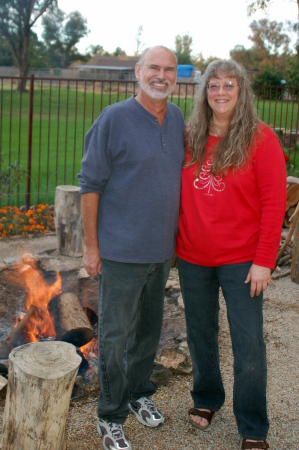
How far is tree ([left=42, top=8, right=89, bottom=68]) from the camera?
173 ft

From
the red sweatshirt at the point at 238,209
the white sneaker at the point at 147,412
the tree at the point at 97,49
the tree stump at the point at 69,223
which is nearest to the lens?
the red sweatshirt at the point at 238,209

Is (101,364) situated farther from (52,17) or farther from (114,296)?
(52,17)

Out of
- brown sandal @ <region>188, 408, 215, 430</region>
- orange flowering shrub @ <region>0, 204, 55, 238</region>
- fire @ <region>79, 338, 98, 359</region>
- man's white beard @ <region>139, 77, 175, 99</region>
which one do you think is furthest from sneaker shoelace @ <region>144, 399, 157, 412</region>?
orange flowering shrub @ <region>0, 204, 55, 238</region>

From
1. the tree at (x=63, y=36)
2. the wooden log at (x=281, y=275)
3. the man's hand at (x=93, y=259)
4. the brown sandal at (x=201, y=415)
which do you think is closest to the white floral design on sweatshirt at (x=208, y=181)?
the man's hand at (x=93, y=259)

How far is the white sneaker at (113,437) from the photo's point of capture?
2.79 m

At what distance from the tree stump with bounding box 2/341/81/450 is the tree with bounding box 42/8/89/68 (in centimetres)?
5382

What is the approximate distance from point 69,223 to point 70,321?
7.43ft

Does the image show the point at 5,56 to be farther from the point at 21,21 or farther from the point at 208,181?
the point at 208,181

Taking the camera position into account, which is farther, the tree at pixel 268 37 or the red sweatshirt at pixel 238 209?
the tree at pixel 268 37

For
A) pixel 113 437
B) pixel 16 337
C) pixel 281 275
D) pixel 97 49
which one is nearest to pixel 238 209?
pixel 113 437

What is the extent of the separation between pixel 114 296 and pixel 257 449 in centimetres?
113

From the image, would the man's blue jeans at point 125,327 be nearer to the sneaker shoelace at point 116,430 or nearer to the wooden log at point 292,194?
the sneaker shoelace at point 116,430

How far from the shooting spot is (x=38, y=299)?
4.43 m

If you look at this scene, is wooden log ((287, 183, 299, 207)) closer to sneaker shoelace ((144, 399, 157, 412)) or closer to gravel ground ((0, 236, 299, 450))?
gravel ground ((0, 236, 299, 450))
